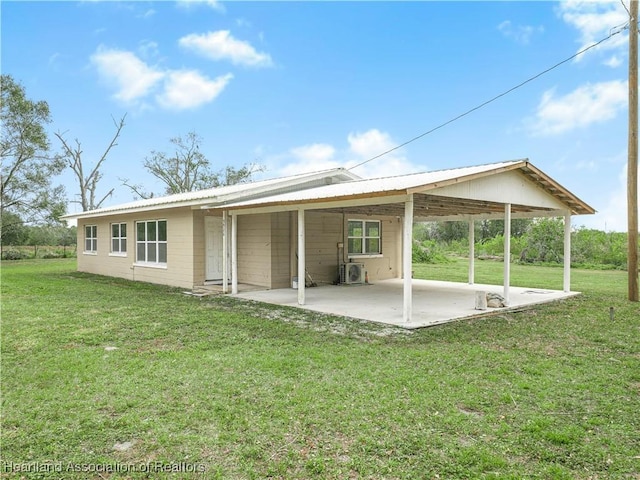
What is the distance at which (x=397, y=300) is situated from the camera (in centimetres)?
970

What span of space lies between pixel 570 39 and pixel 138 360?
46.8 feet

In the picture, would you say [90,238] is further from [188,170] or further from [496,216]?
[188,170]

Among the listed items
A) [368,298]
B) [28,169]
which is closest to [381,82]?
[368,298]

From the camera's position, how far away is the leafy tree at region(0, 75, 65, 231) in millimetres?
23953

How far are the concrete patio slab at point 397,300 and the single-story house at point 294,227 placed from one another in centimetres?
57

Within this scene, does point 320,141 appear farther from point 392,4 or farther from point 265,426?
point 265,426

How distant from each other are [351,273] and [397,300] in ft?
11.0

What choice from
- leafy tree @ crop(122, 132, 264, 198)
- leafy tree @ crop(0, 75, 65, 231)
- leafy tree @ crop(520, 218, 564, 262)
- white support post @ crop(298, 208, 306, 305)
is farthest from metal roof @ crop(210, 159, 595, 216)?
leafy tree @ crop(122, 132, 264, 198)

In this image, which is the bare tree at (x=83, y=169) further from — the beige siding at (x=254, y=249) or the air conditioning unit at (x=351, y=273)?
the air conditioning unit at (x=351, y=273)

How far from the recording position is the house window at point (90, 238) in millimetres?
17672

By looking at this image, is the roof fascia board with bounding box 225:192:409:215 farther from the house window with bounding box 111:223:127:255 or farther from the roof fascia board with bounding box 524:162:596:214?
the house window with bounding box 111:223:127:255

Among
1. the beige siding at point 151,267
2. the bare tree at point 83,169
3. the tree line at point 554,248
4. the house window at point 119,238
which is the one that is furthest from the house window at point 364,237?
the bare tree at point 83,169

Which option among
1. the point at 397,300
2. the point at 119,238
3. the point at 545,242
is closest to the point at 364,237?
the point at 397,300

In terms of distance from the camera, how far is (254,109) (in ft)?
81.4
